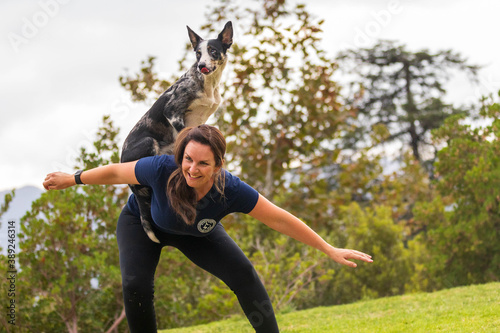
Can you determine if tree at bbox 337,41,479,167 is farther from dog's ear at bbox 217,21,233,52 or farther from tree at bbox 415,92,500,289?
dog's ear at bbox 217,21,233,52

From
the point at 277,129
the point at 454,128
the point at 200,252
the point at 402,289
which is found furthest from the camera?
the point at 277,129

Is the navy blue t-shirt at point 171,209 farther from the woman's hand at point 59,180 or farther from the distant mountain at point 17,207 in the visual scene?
the distant mountain at point 17,207

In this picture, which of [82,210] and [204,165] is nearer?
[204,165]

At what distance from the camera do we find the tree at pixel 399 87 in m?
23.0

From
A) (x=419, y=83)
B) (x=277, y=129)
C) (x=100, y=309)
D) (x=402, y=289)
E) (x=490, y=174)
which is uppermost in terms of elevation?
(x=419, y=83)

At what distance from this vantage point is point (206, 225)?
9.33ft

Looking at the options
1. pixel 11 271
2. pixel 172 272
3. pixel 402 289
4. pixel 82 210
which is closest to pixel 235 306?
pixel 172 272

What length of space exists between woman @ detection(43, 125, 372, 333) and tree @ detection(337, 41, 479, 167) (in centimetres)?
2032

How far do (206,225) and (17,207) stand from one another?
4294 millimetres

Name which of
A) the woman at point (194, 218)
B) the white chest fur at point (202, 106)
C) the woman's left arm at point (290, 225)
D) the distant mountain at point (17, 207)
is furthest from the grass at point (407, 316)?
the white chest fur at point (202, 106)

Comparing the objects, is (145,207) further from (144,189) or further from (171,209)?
(171,209)

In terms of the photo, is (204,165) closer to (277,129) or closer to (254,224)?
(254,224)

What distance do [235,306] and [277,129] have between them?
3808 mm

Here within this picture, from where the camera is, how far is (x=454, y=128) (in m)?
7.91
